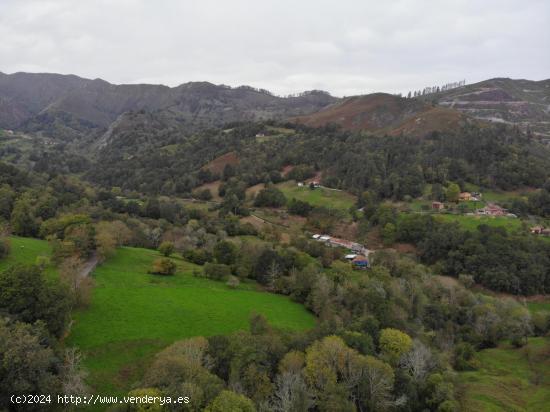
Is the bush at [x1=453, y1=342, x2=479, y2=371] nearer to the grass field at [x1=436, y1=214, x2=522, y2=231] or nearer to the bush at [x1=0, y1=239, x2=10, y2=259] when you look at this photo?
the grass field at [x1=436, y1=214, x2=522, y2=231]

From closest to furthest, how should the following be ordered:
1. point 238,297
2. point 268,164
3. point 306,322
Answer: point 306,322 → point 238,297 → point 268,164

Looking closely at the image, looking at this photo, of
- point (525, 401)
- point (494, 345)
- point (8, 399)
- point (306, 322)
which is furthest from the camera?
point (494, 345)

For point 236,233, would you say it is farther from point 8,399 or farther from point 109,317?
point 8,399

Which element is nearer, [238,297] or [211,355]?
[211,355]

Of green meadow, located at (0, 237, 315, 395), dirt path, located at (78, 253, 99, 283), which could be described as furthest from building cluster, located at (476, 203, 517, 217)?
dirt path, located at (78, 253, 99, 283)

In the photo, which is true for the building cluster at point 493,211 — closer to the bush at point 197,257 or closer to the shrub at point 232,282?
the bush at point 197,257

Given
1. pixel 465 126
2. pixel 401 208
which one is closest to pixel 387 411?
pixel 401 208
